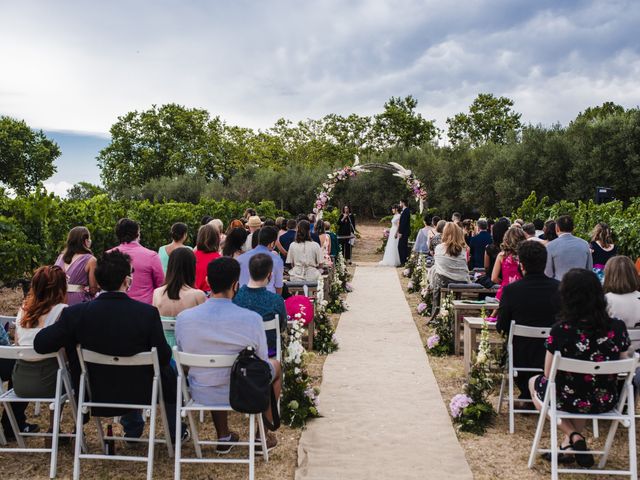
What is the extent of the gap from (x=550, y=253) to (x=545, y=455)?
347 cm

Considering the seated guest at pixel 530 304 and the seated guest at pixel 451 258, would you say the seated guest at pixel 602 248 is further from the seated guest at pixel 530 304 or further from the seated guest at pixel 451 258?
the seated guest at pixel 530 304

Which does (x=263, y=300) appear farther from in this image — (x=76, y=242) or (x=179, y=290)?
(x=76, y=242)

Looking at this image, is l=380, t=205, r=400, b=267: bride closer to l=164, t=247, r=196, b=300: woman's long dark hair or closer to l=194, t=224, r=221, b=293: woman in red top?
l=194, t=224, r=221, b=293: woman in red top

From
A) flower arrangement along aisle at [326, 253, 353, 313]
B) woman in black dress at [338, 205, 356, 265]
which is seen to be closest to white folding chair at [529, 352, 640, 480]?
flower arrangement along aisle at [326, 253, 353, 313]

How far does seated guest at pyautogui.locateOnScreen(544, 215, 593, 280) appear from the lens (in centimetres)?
740

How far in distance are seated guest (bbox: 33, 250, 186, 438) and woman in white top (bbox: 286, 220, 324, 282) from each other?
541cm

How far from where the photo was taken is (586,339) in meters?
4.18

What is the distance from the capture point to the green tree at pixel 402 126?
158ft

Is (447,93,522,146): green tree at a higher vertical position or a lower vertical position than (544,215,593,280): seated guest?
higher

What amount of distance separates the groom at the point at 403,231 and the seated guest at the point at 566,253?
10.7m

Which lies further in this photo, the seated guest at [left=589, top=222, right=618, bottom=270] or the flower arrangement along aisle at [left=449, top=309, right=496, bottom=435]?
the seated guest at [left=589, top=222, right=618, bottom=270]

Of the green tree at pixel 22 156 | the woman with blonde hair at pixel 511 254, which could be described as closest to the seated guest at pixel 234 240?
the woman with blonde hair at pixel 511 254

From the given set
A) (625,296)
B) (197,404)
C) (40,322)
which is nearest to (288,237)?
(40,322)

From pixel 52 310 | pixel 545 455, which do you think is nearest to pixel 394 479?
pixel 545 455
